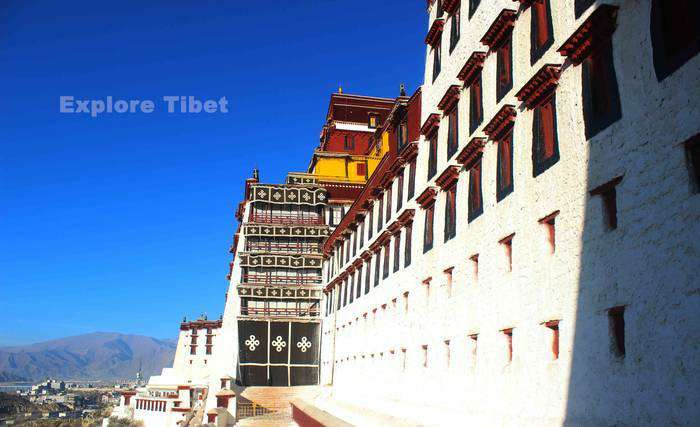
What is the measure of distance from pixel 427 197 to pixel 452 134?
9.09ft

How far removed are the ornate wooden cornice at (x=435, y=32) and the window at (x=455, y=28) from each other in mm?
1244

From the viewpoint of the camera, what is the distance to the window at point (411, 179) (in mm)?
27183

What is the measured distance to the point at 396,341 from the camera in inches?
1068

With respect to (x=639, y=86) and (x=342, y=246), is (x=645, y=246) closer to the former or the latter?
(x=639, y=86)

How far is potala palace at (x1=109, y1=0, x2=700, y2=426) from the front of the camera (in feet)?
34.0

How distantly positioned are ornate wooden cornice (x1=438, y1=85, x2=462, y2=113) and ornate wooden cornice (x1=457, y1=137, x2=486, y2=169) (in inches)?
90.4

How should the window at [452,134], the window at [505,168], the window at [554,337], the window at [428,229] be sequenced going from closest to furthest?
the window at [554,337], the window at [505,168], the window at [452,134], the window at [428,229]

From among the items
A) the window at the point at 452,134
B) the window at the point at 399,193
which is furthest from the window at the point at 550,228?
the window at the point at 399,193

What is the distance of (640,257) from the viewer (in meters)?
10.9

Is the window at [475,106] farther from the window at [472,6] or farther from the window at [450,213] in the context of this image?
the window at [472,6]

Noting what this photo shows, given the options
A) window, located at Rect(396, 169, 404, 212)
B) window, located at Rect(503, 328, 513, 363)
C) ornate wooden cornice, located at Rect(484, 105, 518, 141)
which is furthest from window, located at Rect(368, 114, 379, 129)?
window, located at Rect(503, 328, 513, 363)

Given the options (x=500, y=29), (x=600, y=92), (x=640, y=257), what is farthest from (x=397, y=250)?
(x=640, y=257)

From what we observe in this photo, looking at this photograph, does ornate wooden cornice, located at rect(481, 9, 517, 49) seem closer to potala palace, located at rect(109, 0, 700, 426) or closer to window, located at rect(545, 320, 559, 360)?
potala palace, located at rect(109, 0, 700, 426)

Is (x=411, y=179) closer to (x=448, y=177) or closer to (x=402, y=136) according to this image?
(x=402, y=136)
